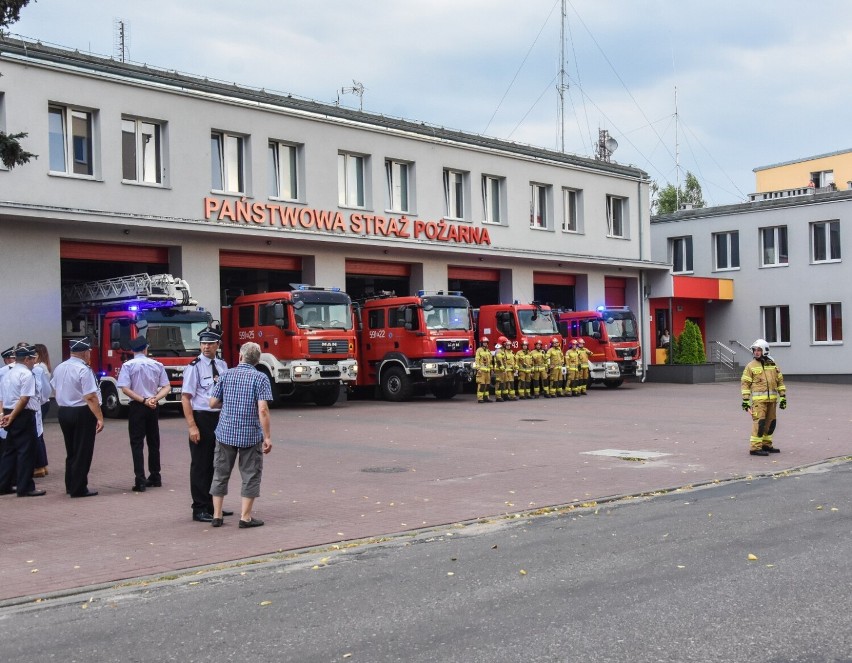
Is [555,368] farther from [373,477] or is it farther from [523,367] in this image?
[373,477]

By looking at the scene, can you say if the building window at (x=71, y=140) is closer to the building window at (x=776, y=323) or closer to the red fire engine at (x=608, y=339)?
the red fire engine at (x=608, y=339)

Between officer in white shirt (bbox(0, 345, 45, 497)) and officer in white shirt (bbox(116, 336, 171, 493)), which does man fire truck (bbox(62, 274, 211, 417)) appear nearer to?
officer in white shirt (bbox(116, 336, 171, 493))

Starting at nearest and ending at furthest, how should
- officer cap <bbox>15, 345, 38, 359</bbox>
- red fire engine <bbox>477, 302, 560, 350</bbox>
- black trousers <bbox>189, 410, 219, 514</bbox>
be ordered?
black trousers <bbox>189, 410, 219, 514</bbox>, officer cap <bbox>15, 345, 38, 359</bbox>, red fire engine <bbox>477, 302, 560, 350</bbox>

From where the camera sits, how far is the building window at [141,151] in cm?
2600

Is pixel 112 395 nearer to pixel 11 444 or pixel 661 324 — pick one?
pixel 11 444

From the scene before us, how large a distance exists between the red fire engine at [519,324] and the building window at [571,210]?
789 centimetres

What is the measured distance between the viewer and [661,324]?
43438 mm

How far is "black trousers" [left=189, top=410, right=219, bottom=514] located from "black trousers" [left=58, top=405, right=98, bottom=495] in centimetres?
200

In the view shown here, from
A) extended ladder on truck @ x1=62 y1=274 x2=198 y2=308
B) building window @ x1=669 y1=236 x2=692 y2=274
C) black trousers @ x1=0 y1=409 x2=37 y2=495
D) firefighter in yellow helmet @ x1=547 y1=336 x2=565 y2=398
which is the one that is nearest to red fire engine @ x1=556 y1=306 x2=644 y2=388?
firefighter in yellow helmet @ x1=547 y1=336 x2=565 y2=398

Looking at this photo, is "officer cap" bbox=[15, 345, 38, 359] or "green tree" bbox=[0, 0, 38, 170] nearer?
"officer cap" bbox=[15, 345, 38, 359]

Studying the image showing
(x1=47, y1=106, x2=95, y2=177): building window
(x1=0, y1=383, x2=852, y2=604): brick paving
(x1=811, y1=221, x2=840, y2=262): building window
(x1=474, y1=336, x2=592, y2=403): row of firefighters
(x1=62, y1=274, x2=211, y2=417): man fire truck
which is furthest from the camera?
(x1=811, y1=221, x2=840, y2=262): building window

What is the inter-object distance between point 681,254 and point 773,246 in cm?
484

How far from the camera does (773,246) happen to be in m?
42.5

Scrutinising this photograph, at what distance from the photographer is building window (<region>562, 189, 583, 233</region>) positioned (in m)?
38.4
